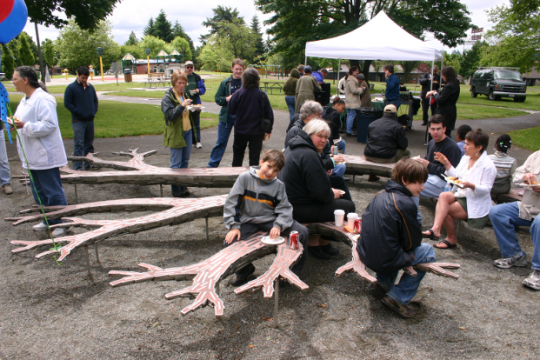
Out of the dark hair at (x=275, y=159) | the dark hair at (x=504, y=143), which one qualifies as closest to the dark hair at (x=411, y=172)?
the dark hair at (x=275, y=159)

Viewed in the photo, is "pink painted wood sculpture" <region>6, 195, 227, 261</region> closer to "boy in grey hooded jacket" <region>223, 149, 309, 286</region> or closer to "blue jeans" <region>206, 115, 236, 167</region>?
"boy in grey hooded jacket" <region>223, 149, 309, 286</region>

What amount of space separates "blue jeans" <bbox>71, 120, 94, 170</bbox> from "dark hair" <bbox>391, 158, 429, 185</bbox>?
589 centimetres

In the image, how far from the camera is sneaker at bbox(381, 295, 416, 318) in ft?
10.5

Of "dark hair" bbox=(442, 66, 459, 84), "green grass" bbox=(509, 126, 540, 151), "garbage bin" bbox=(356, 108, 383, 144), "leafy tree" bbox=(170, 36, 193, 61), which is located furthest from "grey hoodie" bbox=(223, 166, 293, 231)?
"leafy tree" bbox=(170, 36, 193, 61)

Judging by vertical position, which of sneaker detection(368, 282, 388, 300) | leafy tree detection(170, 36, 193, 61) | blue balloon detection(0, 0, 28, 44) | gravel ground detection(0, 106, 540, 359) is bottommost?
gravel ground detection(0, 106, 540, 359)

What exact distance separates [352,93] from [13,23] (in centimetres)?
830

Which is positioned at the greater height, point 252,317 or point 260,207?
point 260,207

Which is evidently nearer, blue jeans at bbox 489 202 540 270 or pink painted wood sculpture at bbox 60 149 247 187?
blue jeans at bbox 489 202 540 270

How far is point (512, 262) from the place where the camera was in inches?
161

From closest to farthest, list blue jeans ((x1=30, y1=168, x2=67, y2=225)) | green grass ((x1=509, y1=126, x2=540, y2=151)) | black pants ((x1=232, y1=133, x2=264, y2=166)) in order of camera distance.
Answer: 1. blue jeans ((x1=30, y1=168, x2=67, y2=225))
2. black pants ((x1=232, y1=133, x2=264, y2=166))
3. green grass ((x1=509, y1=126, x2=540, y2=151))

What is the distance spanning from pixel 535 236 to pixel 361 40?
7.58 meters

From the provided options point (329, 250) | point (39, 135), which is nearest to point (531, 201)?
point (329, 250)

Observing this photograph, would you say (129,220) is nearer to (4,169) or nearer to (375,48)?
(4,169)

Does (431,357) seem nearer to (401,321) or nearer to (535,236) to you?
(401,321)
